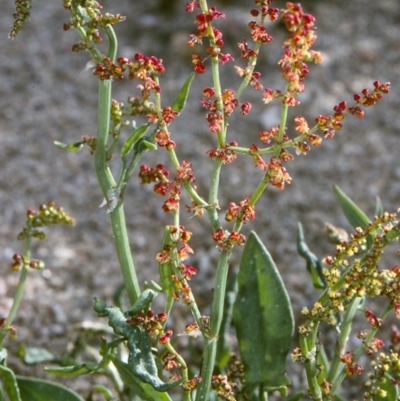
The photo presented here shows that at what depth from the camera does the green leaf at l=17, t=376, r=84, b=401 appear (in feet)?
4.60

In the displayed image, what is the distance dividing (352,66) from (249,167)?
670 mm

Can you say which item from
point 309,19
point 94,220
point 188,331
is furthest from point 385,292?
point 94,220

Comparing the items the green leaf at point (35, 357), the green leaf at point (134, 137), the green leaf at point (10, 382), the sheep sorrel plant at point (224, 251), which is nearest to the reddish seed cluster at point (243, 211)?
the sheep sorrel plant at point (224, 251)

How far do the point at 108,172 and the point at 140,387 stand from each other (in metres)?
0.35

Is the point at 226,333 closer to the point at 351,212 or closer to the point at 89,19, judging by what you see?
the point at 351,212

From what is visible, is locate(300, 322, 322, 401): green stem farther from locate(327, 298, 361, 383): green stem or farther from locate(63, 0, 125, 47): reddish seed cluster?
locate(63, 0, 125, 47): reddish seed cluster

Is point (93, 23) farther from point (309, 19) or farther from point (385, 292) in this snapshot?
point (385, 292)

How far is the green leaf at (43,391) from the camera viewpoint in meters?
1.40

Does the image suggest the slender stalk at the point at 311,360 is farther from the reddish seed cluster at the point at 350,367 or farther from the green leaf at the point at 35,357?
the green leaf at the point at 35,357

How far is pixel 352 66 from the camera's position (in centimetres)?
297

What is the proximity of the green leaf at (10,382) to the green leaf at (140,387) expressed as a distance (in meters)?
0.18

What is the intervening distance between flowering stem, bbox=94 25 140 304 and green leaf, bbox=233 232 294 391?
24 centimetres

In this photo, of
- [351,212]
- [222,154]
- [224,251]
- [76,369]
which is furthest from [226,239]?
→ [351,212]

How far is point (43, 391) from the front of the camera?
4.65 ft
